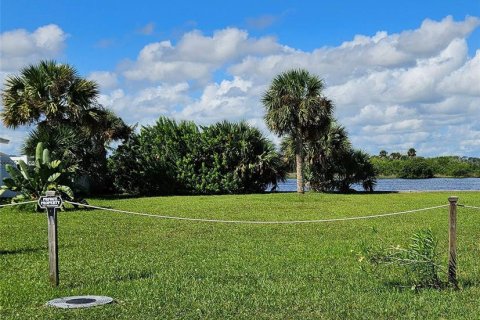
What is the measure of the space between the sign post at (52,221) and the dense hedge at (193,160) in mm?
26099

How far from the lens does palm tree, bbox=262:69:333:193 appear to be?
32.9 m

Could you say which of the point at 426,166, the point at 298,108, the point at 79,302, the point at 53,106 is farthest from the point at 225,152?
the point at 426,166

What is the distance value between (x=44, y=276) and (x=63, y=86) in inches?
817

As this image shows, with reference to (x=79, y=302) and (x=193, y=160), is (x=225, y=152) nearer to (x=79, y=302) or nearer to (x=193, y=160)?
(x=193, y=160)

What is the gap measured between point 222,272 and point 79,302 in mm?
2569

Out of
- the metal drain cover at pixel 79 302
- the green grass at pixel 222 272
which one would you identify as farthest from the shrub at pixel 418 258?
the metal drain cover at pixel 79 302

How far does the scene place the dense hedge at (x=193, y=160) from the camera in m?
34.2

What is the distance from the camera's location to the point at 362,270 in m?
8.70

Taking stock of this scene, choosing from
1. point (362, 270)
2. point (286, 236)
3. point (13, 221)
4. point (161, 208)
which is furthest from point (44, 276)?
point (161, 208)

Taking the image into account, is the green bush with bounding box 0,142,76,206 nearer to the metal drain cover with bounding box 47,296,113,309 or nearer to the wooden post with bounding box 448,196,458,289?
the metal drain cover with bounding box 47,296,113,309

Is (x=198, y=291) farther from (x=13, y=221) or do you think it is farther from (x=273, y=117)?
(x=273, y=117)

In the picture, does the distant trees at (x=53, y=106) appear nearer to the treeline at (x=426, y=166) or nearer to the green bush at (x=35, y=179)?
the green bush at (x=35, y=179)

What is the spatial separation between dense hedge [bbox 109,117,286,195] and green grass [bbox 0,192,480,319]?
1686cm

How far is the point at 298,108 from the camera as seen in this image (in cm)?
3316
